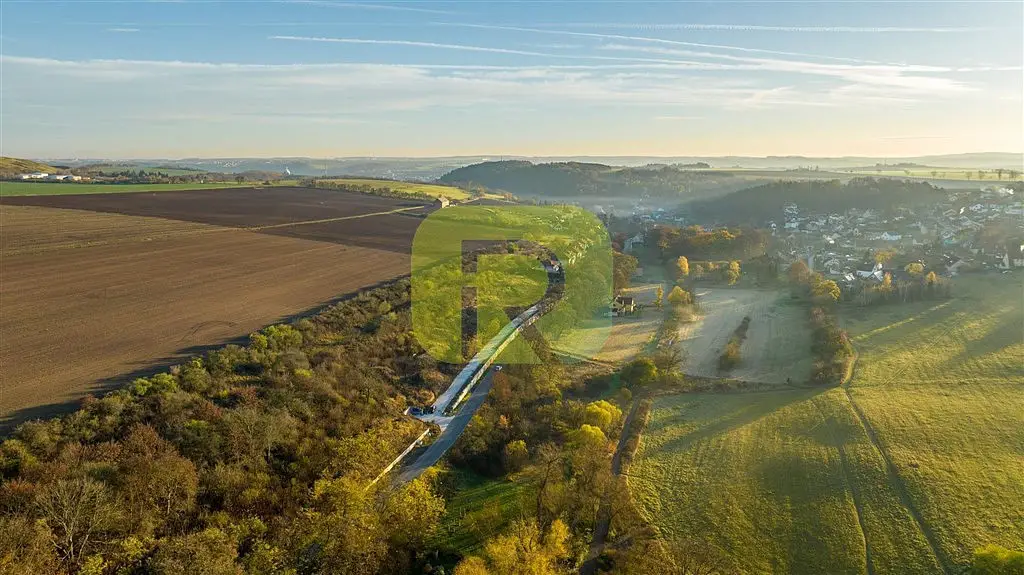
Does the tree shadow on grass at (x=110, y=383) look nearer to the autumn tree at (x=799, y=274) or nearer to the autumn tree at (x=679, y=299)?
the autumn tree at (x=679, y=299)

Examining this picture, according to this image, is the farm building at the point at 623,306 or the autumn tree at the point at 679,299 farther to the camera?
the autumn tree at the point at 679,299

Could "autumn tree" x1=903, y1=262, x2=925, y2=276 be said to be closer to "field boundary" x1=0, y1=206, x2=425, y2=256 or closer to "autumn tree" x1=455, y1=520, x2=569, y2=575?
"autumn tree" x1=455, y1=520, x2=569, y2=575

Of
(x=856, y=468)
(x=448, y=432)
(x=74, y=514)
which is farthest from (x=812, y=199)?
(x=74, y=514)

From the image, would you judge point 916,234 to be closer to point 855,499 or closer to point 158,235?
point 855,499

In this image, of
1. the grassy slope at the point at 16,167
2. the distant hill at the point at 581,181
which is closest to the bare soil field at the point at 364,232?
the grassy slope at the point at 16,167

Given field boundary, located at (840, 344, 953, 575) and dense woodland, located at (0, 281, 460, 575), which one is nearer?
dense woodland, located at (0, 281, 460, 575)

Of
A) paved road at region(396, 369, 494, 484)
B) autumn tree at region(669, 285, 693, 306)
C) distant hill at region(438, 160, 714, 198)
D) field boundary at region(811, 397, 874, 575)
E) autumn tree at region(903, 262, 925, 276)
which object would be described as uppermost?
distant hill at region(438, 160, 714, 198)

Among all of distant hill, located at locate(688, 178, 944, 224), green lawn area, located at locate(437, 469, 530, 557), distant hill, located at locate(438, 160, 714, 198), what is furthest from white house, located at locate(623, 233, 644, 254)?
distant hill, located at locate(438, 160, 714, 198)
